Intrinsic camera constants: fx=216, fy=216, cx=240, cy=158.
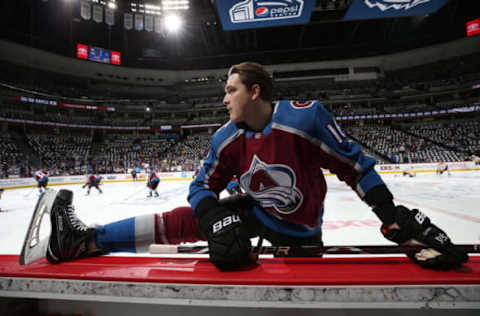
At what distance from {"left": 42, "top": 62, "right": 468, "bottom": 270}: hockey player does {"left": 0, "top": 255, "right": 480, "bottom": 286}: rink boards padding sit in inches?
3.7

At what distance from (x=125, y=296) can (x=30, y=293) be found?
356mm

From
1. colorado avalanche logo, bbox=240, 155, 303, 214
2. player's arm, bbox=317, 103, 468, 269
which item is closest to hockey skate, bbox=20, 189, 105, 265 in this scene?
colorado avalanche logo, bbox=240, 155, 303, 214

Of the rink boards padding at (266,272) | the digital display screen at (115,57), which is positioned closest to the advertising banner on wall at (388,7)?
the rink boards padding at (266,272)

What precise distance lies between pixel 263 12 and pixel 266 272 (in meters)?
7.14

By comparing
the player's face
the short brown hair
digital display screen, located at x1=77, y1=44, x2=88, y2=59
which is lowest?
the player's face

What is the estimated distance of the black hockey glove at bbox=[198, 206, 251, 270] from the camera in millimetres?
731

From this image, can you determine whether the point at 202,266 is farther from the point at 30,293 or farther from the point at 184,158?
the point at 184,158

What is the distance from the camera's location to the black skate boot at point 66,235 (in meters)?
0.88

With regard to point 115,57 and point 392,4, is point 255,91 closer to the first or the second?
point 392,4

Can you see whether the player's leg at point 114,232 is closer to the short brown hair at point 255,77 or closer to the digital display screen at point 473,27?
the short brown hair at point 255,77

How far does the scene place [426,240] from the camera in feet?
2.52

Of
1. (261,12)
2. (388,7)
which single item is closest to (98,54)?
(261,12)

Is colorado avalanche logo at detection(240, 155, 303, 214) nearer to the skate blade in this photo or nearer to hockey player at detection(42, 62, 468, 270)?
hockey player at detection(42, 62, 468, 270)

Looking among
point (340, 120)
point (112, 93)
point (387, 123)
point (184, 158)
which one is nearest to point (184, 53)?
point (112, 93)
